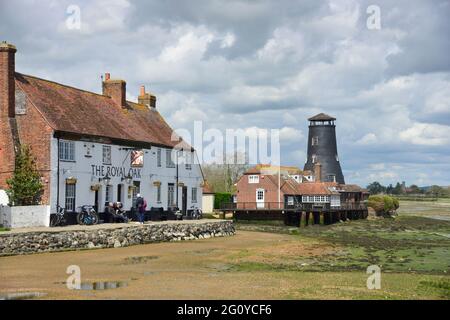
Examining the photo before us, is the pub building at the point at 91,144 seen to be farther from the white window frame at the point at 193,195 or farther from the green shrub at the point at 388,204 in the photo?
the green shrub at the point at 388,204

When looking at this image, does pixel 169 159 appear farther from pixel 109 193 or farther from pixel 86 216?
pixel 86 216

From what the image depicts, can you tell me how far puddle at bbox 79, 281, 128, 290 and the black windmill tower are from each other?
3227 inches

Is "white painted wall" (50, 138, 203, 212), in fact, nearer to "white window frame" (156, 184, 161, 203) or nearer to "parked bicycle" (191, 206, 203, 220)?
"white window frame" (156, 184, 161, 203)

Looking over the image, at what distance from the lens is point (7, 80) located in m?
35.2

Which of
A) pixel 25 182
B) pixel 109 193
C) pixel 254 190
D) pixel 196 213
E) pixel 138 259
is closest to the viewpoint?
pixel 138 259

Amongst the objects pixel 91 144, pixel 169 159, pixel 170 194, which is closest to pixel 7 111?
pixel 91 144

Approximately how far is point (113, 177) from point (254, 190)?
34.9m

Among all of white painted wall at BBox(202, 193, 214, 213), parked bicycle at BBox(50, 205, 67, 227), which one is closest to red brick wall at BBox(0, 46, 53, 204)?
parked bicycle at BBox(50, 205, 67, 227)

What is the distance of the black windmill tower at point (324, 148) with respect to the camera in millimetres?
101250

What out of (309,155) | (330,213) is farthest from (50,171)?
(309,155)

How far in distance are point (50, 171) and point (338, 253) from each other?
16092 mm

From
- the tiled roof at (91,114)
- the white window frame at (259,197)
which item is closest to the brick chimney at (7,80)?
the tiled roof at (91,114)

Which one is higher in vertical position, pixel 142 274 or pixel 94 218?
pixel 94 218

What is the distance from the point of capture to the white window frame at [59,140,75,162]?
36.1 meters
